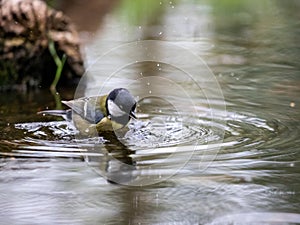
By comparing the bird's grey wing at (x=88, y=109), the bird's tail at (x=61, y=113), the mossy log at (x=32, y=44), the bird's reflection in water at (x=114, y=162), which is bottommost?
the bird's reflection in water at (x=114, y=162)

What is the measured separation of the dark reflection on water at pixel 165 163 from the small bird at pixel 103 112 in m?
0.09

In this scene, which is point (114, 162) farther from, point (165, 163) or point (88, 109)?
point (88, 109)

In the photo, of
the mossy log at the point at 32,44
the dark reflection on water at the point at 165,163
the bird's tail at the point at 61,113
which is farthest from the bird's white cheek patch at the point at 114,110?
the mossy log at the point at 32,44

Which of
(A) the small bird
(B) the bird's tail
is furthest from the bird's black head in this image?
(B) the bird's tail

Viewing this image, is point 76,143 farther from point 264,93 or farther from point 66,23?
point 66,23

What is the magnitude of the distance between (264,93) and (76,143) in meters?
1.67

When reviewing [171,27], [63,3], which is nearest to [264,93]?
[171,27]

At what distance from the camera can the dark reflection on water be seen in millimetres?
3094

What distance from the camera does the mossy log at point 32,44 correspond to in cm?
606

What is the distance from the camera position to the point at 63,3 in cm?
1007

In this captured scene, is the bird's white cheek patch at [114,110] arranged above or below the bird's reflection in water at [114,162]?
above

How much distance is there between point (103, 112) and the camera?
180 inches

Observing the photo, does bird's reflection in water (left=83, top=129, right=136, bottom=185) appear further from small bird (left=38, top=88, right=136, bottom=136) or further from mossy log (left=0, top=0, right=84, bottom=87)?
mossy log (left=0, top=0, right=84, bottom=87)

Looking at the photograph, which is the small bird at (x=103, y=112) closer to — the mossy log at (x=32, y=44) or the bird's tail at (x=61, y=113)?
the bird's tail at (x=61, y=113)
